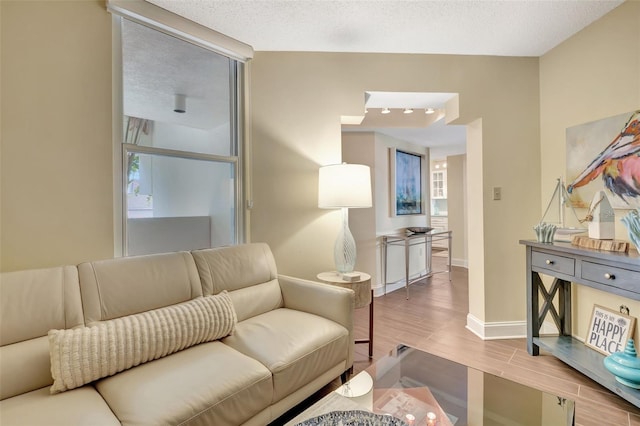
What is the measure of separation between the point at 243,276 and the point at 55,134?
1319 mm

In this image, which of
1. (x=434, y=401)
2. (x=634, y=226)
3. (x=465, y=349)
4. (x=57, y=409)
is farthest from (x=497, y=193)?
(x=57, y=409)

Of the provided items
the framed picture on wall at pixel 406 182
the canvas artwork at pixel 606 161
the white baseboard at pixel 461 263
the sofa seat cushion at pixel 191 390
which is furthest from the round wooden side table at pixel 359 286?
the white baseboard at pixel 461 263

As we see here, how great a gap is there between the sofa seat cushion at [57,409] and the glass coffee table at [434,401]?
71 centimetres

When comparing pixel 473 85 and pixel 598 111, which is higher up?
pixel 473 85

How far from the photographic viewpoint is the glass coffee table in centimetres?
109

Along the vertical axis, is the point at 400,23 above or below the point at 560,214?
above

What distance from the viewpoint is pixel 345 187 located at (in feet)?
7.15

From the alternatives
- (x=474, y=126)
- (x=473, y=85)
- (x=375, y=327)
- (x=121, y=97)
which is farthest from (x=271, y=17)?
(x=375, y=327)

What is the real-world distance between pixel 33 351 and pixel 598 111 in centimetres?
353

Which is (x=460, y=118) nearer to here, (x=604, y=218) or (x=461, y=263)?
(x=604, y=218)

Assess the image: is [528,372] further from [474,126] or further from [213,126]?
[213,126]

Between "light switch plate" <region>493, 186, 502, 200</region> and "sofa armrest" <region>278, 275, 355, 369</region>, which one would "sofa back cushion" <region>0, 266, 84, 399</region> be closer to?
"sofa armrest" <region>278, 275, 355, 369</region>

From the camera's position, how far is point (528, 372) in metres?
2.01

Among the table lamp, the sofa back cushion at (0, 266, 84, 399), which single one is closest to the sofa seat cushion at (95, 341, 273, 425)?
the sofa back cushion at (0, 266, 84, 399)
